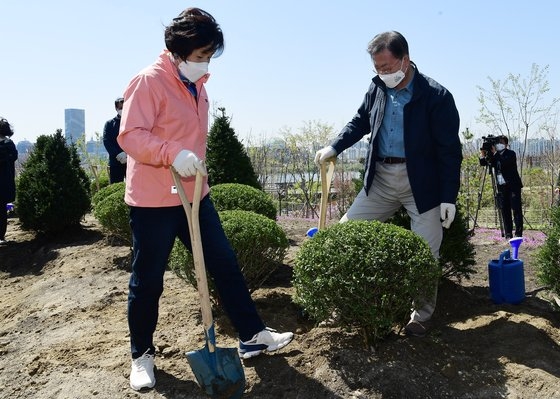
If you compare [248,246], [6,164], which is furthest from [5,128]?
[248,246]

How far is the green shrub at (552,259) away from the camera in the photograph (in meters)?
3.73

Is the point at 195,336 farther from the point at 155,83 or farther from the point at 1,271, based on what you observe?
the point at 1,271

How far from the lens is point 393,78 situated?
3.48 m

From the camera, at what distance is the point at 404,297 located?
9.80 ft

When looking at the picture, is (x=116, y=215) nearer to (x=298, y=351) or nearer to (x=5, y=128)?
(x=5, y=128)

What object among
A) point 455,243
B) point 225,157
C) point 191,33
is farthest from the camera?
Answer: point 225,157

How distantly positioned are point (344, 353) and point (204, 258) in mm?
908

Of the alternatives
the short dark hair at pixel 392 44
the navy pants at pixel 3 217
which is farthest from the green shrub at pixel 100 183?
the short dark hair at pixel 392 44

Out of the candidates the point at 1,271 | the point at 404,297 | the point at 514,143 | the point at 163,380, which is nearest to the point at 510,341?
the point at 404,297

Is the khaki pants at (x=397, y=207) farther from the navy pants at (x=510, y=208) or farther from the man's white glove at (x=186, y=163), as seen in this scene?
the navy pants at (x=510, y=208)

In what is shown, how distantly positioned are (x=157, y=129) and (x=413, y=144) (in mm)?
1562

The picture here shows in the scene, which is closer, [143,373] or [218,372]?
[218,372]

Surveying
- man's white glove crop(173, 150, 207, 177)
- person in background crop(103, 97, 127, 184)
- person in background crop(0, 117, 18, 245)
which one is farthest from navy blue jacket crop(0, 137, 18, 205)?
man's white glove crop(173, 150, 207, 177)

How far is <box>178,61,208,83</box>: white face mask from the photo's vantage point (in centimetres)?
289
